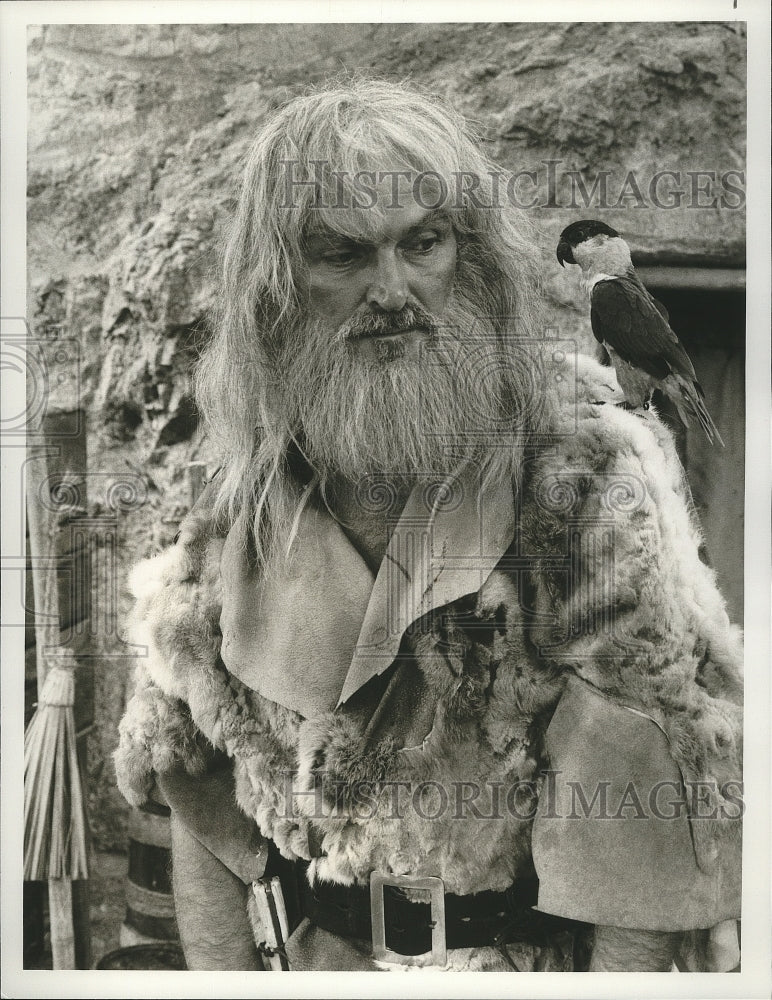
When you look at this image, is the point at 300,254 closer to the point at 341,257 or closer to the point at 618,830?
the point at 341,257

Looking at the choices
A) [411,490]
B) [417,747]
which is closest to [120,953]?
[417,747]

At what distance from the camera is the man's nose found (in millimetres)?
1853

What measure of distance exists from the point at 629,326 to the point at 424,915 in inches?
48.1

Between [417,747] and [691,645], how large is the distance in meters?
0.56

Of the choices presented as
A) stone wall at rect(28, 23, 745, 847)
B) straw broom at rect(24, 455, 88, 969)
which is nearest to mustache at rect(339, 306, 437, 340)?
stone wall at rect(28, 23, 745, 847)

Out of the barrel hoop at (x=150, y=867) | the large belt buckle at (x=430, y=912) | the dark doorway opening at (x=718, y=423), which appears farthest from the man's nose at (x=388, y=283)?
the barrel hoop at (x=150, y=867)

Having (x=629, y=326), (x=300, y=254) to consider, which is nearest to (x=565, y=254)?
(x=629, y=326)

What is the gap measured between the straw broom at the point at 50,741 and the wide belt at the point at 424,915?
0.51 meters

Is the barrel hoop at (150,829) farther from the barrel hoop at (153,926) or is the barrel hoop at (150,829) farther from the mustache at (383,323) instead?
the mustache at (383,323)

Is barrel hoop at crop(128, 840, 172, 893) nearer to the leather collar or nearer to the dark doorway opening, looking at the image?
the leather collar

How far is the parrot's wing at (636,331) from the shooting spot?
1.96m

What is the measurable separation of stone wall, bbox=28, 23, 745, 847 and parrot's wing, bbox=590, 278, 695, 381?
0.15 ft

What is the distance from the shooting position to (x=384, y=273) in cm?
186

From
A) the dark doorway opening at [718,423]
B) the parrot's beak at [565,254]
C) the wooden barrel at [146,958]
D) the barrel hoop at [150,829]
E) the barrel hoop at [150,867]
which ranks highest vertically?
the parrot's beak at [565,254]
